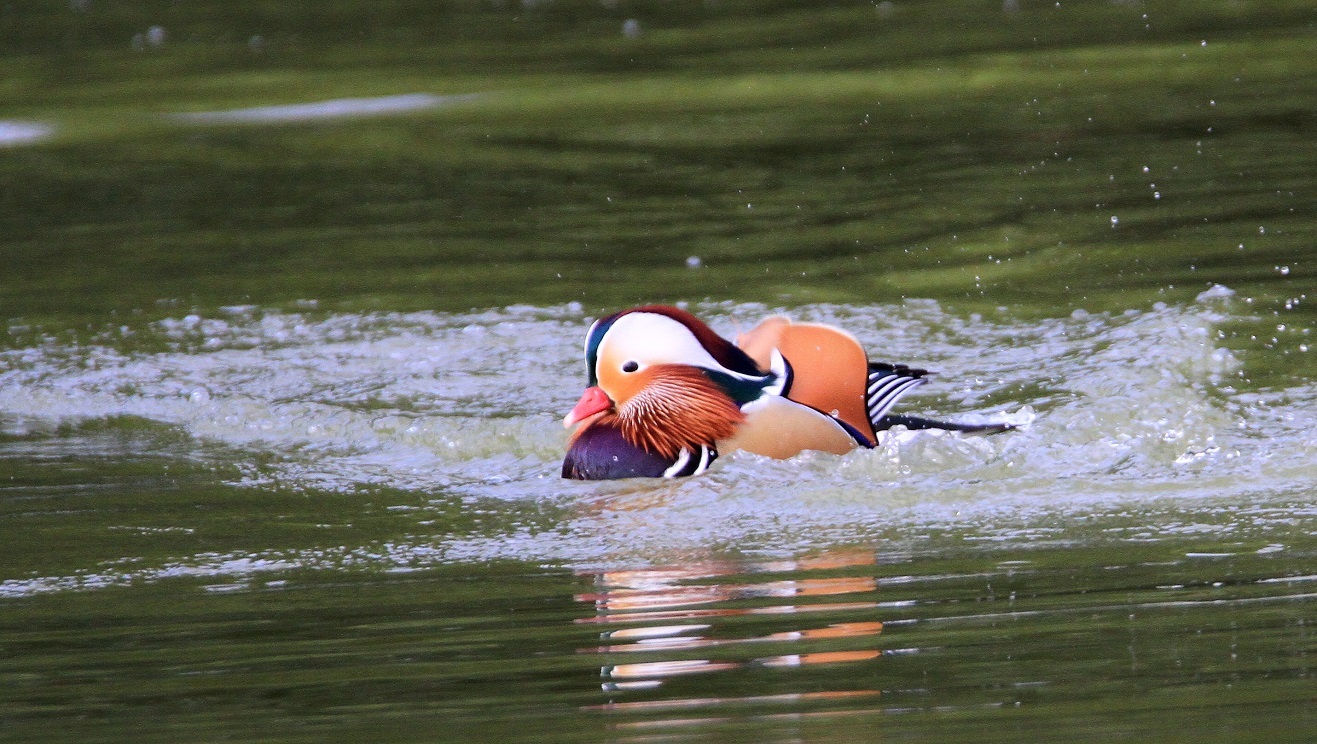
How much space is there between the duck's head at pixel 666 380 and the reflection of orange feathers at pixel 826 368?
7 centimetres

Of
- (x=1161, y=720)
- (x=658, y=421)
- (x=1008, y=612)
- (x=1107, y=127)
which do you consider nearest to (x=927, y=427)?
(x=658, y=421)

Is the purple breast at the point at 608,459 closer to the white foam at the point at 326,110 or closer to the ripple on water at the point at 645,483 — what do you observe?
the ripple on water at the point at 645,483

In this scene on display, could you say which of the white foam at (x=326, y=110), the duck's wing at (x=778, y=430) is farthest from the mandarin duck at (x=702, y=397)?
the white foam at (x=326, y=110)

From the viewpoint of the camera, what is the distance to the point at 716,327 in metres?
7.18

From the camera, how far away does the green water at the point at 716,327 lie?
295 centimetres

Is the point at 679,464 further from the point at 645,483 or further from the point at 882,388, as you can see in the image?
the point at 882,388

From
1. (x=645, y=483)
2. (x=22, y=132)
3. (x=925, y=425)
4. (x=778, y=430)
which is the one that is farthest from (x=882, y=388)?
(x=22, y=132)

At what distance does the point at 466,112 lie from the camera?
12.4 meters

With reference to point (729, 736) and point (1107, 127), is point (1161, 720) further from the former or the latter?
point (1107, 127)

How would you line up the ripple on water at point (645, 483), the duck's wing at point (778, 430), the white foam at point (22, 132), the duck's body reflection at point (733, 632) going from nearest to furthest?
1. the duck's body reflection at point (733, 632)
2. the ripple on water at point (645, 483)
3. the duck's wing at point (778, 430)
4. the white foam at point (22, 132)

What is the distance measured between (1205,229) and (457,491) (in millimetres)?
4181

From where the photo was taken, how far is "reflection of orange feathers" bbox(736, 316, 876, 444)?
4785 mm

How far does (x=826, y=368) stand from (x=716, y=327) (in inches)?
95.0

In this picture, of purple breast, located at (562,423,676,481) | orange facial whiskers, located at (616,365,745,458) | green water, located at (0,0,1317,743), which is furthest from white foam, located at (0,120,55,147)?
orange facial whiskers, located at (616,365,745,458)
